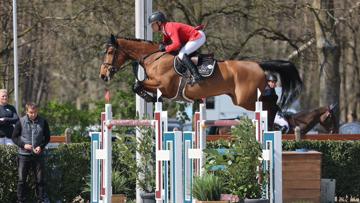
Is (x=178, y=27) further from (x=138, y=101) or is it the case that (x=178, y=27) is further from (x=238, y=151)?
(x=238, y=151)

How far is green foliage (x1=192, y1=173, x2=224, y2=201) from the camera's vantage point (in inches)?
483

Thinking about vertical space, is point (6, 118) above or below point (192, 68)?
below

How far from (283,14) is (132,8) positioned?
4028 millimetres

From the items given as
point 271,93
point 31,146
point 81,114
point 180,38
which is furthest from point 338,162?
point 81,114

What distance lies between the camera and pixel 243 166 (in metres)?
12.4

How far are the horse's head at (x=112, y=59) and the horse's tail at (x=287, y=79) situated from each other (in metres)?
2.55

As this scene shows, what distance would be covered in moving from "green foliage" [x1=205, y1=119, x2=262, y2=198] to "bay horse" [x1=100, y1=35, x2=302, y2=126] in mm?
1923

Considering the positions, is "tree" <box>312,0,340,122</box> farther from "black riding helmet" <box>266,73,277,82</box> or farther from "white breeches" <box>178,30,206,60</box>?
"white breeches" <box>178,30,206,60</box>

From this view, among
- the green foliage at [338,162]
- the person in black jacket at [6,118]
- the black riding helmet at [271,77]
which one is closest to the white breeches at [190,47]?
the black riding helmet at [271,77]

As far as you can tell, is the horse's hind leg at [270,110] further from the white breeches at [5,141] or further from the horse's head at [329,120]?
the horse's head at [329,120]

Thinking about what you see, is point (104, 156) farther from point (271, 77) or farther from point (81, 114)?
point (81, 114)

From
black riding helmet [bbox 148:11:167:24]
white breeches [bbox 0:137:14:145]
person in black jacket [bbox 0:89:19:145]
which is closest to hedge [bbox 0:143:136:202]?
person in black jacket [bbox 0:89:19:145]

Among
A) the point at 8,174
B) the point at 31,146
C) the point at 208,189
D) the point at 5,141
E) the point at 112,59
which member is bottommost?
the point at 208,189

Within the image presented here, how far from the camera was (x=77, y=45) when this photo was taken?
90.9ft
